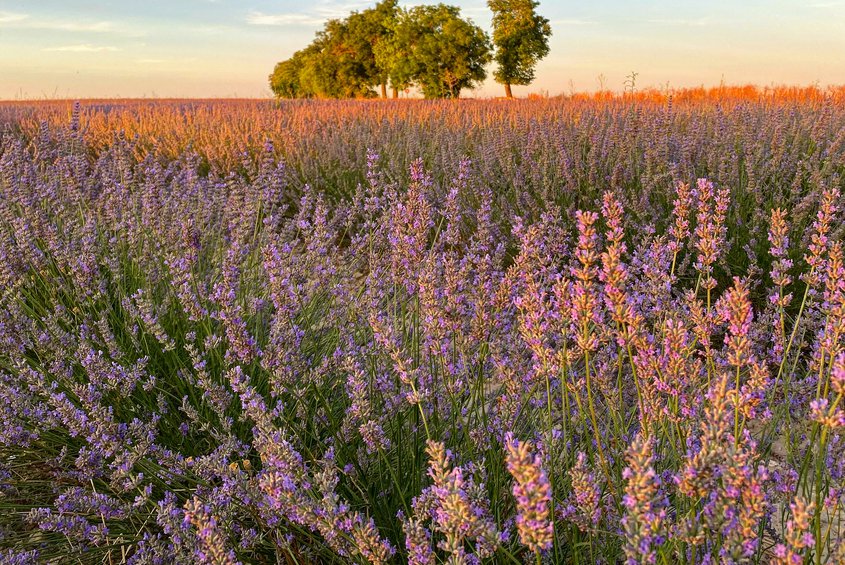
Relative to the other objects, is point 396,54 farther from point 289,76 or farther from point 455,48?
point 289,76

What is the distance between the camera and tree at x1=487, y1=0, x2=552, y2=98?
3222cm

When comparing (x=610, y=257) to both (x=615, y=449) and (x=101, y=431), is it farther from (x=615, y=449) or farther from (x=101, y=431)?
(x=101, y=431)

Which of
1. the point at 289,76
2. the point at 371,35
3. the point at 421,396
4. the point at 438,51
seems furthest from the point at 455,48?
the point at 421,396

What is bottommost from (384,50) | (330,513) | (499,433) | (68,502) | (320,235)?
(68,502)

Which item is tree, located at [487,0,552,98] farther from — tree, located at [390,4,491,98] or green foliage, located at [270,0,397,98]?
green foliage, located at [270,0,397,98]

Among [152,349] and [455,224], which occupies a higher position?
[455,224]

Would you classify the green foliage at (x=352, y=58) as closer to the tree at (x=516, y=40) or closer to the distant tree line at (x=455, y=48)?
the distant tree line at (x=455, y=48)

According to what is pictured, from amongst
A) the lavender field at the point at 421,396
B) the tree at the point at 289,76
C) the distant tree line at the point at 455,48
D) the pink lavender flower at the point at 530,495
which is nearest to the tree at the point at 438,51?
the distant tree line at the point at 455,48

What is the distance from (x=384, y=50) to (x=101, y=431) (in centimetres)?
3611

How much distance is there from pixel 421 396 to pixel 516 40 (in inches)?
1348

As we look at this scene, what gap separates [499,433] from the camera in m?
1.75

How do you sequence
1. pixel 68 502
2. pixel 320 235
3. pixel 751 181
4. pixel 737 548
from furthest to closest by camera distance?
pixel 751 181, pixel 320 235, pixel 68 502, pixel 737 548

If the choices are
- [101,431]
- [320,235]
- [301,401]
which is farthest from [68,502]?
[320,235]

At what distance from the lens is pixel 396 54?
3347 cm
